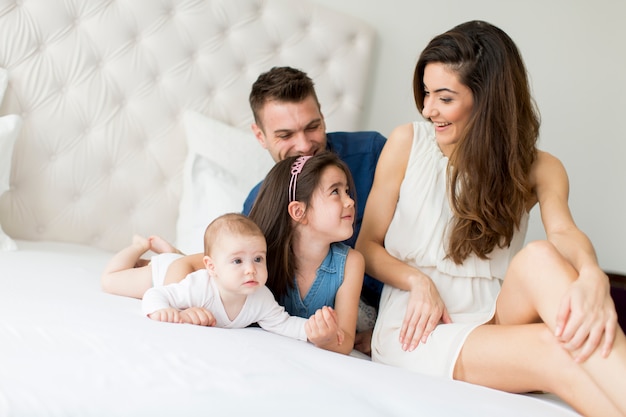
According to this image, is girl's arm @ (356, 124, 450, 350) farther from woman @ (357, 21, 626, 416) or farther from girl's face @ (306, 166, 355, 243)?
girl's face @ (306, 166, 355, 243)

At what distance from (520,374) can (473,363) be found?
12 centimetres

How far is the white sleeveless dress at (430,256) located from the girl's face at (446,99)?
0.38ft

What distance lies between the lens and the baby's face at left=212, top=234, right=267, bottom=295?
1685 mm

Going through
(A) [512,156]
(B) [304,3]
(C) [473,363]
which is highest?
(B) [304,3]

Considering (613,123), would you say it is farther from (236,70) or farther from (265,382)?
(265,382)

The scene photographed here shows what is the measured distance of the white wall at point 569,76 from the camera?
314 centimetres

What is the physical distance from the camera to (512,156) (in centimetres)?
187

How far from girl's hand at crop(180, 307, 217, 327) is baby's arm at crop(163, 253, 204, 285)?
Result: 156 millimetres

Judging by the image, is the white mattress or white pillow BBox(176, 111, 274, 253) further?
white pillow BBox(176, 111, 274, 253)

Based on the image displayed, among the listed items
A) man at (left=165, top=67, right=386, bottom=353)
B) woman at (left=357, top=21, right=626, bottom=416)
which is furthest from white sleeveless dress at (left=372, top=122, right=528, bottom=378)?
man at (left=165, top=67, right=386, bottom=353)

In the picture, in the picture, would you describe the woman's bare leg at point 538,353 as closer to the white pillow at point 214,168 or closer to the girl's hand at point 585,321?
the girl's hand at point 585,321

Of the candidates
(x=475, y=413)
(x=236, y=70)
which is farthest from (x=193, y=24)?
(x=475, y=413)

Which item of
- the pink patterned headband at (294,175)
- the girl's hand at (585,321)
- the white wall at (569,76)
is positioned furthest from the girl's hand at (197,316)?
the white wall at (569,76)

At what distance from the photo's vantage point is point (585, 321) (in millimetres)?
1367
